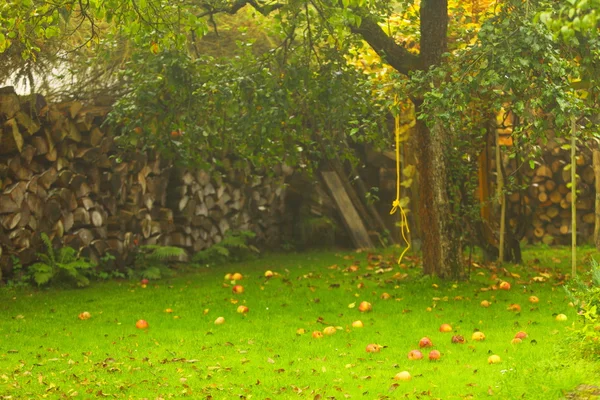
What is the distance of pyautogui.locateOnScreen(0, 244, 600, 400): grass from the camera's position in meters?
4.95

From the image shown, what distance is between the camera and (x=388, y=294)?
26.4 ft

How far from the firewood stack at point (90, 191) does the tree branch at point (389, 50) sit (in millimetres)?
2790

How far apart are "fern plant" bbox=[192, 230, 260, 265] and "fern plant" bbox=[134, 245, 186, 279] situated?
2.15 feet

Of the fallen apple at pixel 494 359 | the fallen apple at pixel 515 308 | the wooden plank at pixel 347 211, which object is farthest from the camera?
the wooden plank at pixel 347 211

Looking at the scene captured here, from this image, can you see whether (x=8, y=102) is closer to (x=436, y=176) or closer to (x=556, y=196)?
(x=436, y=176)

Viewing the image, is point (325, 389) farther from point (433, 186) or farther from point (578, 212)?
point (578, 212)

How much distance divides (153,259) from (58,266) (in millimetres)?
1621

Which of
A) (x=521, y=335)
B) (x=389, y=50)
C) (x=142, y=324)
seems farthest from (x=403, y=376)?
(x=389, y=50)

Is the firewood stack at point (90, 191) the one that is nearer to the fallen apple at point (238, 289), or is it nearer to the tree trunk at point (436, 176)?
the fallen apple at point (238, 289)

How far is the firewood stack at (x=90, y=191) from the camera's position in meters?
8.52

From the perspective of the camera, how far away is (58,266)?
8.79 meters

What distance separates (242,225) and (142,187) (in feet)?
7.06

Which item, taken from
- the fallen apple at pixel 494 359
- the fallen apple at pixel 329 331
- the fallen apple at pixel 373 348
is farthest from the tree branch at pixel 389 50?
the fallen apple at pixel 494 359

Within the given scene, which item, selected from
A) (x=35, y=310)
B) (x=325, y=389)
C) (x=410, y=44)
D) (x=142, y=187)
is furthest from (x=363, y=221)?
(x=325, y=389)
